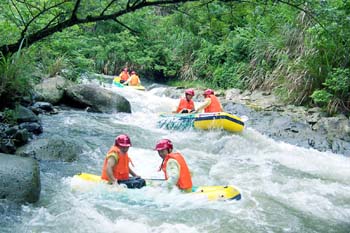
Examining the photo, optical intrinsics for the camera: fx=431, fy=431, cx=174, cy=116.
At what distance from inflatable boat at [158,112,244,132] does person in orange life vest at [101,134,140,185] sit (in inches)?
172

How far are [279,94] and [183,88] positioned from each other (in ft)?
17.3

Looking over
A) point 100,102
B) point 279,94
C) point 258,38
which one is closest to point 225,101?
point 279,94

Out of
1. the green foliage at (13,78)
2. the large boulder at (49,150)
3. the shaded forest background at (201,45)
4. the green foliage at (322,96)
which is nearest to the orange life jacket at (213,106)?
the shaded forest background at (201,45)

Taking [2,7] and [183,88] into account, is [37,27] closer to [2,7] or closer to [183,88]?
[2,7]

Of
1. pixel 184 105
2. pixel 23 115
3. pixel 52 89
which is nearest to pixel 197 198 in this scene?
pixel 23 115

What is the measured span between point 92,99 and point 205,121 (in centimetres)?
353

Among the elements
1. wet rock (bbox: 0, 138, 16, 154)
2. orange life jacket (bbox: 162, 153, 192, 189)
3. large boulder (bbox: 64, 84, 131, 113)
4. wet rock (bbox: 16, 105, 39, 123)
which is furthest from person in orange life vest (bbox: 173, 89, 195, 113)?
orange life jacket (bbox: 162, 153, 192, 189)

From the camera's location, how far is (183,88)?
16.9 meters

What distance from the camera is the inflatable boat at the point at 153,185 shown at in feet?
17.7

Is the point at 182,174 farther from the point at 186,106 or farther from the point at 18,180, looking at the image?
the point at 186,106

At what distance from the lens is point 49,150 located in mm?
6949

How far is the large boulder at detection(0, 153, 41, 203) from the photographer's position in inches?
191

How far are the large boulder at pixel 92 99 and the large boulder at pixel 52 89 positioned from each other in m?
0.19

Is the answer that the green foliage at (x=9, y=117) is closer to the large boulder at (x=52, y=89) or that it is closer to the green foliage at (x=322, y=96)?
the large boulder at (x=52, y=89)
